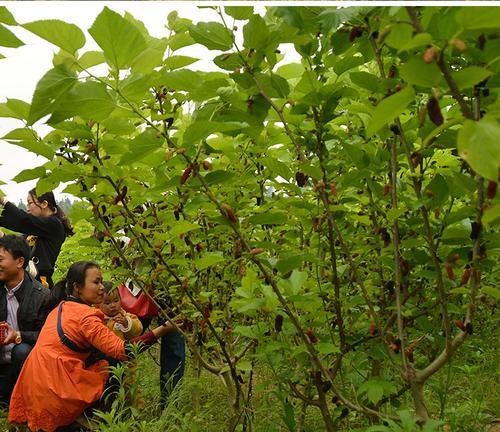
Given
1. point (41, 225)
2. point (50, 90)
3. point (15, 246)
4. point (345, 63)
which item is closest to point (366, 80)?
point (345, 63)

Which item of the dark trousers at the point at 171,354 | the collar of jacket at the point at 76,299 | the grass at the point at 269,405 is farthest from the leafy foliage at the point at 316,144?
the dark trousers at the point at 171,354

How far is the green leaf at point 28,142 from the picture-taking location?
1687 millimetres

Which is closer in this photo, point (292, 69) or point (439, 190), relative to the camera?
point (439, 190)

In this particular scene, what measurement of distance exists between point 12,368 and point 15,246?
944 millimetres

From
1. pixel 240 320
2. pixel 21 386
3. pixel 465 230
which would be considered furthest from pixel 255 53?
pixel 21 386

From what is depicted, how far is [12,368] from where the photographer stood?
14.2ft

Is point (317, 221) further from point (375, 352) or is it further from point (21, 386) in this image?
point (21, 386)

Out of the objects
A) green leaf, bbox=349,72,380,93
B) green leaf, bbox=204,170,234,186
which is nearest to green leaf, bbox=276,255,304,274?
green leaf, bbox=204,170,234,186

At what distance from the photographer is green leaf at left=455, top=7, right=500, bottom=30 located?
0.89 meters

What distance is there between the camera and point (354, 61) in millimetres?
1568

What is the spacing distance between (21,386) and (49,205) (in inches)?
63.9

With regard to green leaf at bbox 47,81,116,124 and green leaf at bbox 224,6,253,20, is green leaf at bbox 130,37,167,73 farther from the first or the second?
green leaf at bbox 224,6,253,20

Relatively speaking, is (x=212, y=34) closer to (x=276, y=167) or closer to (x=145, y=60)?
(x=145, y=60)

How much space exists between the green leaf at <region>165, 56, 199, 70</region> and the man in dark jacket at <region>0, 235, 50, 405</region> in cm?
327
